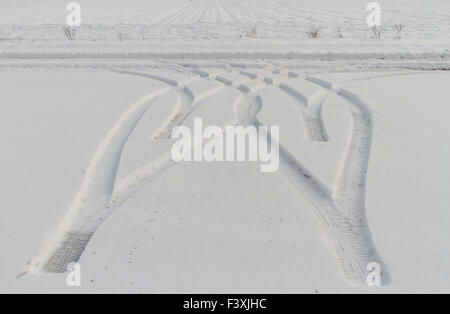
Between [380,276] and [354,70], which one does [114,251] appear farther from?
[354,70]

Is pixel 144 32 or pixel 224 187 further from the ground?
pixel 144 32

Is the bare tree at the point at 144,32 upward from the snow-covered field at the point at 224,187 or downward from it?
upward

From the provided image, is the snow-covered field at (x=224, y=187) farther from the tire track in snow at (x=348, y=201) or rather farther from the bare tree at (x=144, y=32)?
the bare tree at (x=144, y=32)

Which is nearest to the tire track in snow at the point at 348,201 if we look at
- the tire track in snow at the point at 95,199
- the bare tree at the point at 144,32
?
the tire track in snow at the point at 95,199

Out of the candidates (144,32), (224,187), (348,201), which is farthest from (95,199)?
(144,32)

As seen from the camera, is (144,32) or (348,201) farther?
(144,32)

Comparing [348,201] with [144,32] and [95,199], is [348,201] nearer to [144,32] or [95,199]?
[95,199]

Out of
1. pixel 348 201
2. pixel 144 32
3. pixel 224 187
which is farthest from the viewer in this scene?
pixel 144 32
